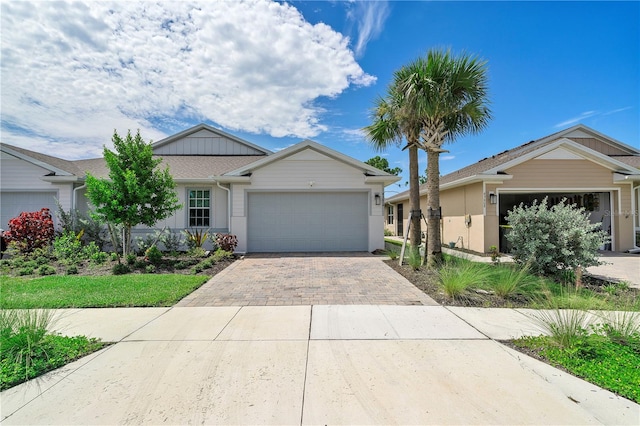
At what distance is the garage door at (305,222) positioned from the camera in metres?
12.5

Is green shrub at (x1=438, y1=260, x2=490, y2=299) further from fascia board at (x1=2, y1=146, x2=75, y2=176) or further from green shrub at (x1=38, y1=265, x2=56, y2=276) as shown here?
fascia board at (x1=2, y1=146, x2=75, y2=176)

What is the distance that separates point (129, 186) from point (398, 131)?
29.9 ft

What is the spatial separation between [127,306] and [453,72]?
9661 mm

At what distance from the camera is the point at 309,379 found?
3.02m

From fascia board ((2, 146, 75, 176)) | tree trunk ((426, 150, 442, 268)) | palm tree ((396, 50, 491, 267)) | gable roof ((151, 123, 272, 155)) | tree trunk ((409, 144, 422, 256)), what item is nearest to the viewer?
palm tree ((396, 50, 491, 267))

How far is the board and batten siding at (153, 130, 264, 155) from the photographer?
55.7 feet

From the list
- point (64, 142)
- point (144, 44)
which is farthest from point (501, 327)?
point (64, 142)

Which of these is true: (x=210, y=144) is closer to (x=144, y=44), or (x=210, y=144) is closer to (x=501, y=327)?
(x=144, y=44)

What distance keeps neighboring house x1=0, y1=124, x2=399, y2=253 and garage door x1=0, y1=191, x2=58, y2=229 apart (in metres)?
0.03

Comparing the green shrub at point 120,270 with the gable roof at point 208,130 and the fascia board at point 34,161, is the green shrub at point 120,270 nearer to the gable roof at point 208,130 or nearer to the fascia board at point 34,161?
the fascia board at point 34,161

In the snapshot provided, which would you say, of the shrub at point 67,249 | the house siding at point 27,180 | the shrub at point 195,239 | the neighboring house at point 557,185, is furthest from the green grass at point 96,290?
the neighboring house at point 557,185

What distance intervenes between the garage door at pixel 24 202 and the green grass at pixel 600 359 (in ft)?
54.2

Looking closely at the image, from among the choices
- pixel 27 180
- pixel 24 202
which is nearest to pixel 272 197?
pixel 27 180

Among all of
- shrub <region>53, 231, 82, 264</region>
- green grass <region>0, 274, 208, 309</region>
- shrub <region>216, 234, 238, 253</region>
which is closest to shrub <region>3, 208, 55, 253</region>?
shrub <region>53, 231, 82, 264</region>
